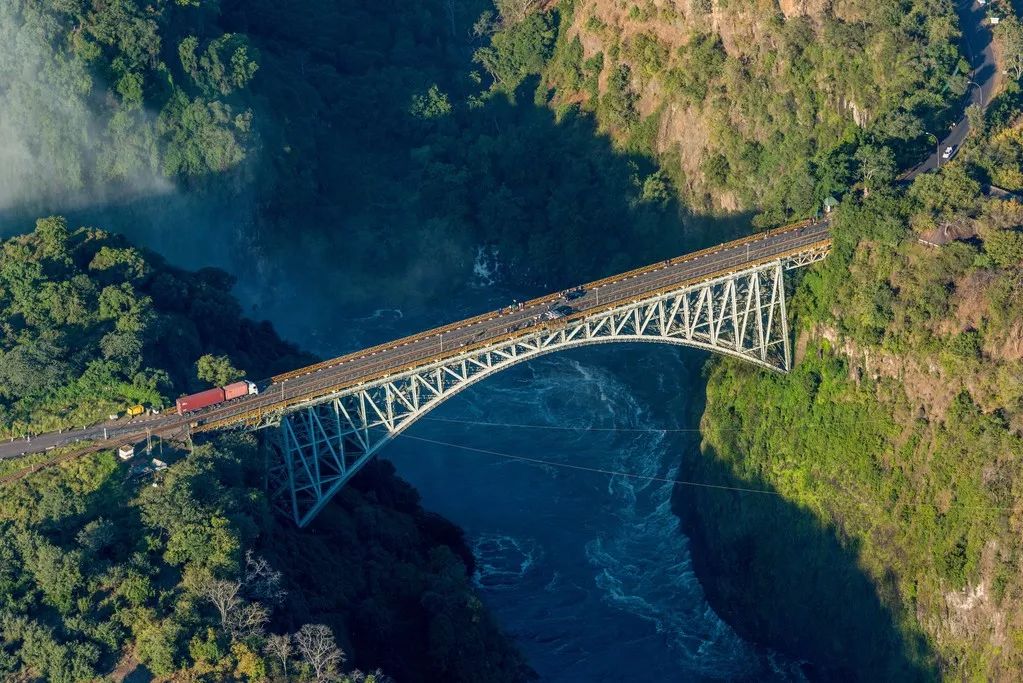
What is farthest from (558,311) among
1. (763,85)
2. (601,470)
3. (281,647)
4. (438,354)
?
(763,85)

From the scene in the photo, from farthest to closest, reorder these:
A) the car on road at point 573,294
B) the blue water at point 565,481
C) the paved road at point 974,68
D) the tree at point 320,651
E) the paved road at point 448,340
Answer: the paved road at point 974,68 → the car on road at point 573,294 → the blue water at point 565,481 → the paved road at point 448,340 → the tree at point 320,651

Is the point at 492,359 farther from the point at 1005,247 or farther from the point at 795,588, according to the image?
the point at 1005,247

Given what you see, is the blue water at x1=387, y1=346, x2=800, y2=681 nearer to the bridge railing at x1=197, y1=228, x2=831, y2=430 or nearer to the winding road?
the winding road

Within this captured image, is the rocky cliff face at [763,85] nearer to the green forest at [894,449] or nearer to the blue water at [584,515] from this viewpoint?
the green forest at [894,449]

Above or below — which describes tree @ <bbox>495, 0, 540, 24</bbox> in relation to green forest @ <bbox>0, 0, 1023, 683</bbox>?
above

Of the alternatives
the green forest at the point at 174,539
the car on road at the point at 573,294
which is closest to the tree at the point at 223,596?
the green forest at the point at 174,539

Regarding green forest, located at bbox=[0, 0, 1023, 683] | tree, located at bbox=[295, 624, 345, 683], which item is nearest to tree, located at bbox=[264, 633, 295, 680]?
green forest, located at bbox=[0, 0, 1023, 683]
